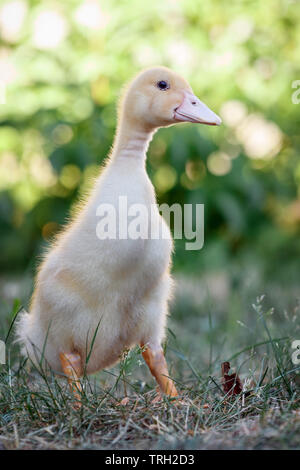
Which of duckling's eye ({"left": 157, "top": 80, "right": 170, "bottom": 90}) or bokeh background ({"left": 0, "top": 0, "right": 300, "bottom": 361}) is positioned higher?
bokeh background ({"left": 0, "top": 0, "right": 300, "bottom": 361})

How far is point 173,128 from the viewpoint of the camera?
5.27 metres

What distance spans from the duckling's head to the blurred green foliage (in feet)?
9.82

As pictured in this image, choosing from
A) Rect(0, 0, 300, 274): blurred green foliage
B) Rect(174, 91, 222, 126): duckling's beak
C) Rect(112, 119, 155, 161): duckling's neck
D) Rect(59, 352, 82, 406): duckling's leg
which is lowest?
Rect(59, 352, 82, 406): duckling's leg

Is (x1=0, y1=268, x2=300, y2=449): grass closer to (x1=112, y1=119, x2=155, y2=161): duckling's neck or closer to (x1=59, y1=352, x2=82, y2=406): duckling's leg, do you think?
(x1=59, y1=352, x2=82, y2=406): duckling's leg

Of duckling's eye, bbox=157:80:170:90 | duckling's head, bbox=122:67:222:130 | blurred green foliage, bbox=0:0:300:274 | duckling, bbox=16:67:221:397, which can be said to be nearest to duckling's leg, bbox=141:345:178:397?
duckling, bbox=16:67:221:397

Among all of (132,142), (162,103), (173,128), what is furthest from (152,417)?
(173,128)

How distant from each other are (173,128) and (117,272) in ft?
11.7

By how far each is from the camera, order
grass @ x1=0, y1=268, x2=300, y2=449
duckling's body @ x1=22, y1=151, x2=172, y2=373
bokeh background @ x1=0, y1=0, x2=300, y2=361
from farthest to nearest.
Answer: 1. bokeh background @ x1=0, y1=0, x2=300, y2=361
2. duckling's body @ x1=22, y1=151, x2=172, y2=373
3. grass @ x1=0, y1=268, x2=300, y2=449

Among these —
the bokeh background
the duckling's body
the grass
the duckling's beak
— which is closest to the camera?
the grass

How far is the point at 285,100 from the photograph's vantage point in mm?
5898

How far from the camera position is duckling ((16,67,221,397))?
6.19 ft

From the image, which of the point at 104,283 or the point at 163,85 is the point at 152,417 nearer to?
the point at 104,283
